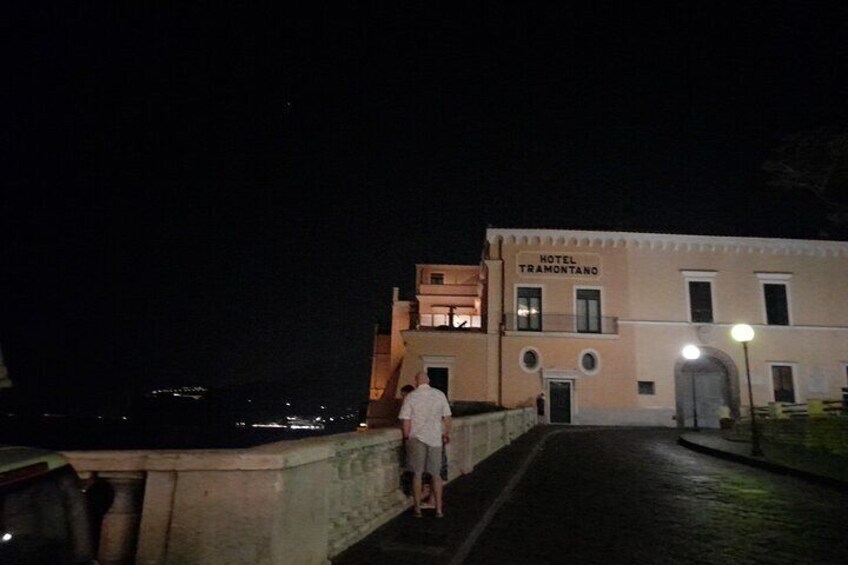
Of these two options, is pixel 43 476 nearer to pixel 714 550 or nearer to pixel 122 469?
pixel 122 469

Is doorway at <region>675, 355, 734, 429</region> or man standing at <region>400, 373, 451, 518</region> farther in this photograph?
doorway at <region>675, 355, 734, 429</region>

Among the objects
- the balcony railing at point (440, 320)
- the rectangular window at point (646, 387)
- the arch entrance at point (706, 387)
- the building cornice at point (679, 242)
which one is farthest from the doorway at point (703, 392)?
the balcony railing at point (440, 320)

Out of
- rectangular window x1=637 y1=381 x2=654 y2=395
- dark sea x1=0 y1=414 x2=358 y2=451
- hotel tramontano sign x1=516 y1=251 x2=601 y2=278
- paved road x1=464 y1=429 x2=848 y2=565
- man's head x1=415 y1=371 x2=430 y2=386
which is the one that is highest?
hotel tramontano sign x1=516 y1=251 x2=601 y2=278

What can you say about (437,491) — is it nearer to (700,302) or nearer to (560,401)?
(560,401)

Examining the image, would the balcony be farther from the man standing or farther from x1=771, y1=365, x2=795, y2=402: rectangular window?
the man standing

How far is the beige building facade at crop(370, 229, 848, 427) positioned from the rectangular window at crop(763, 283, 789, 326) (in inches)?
2.3

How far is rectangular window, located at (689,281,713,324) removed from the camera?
3388 cm

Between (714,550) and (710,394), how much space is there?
1193 inches

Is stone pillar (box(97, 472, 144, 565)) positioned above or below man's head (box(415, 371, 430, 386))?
below

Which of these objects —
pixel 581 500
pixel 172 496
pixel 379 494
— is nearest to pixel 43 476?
pixel 172 496

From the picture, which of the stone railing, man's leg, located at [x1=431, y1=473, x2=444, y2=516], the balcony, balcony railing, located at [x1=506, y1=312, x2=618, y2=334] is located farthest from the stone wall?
the balcony

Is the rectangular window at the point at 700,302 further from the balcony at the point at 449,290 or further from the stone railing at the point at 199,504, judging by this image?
the stone railing at the point at 199,504

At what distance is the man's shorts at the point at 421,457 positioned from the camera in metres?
6.90

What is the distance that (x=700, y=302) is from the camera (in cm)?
3403
